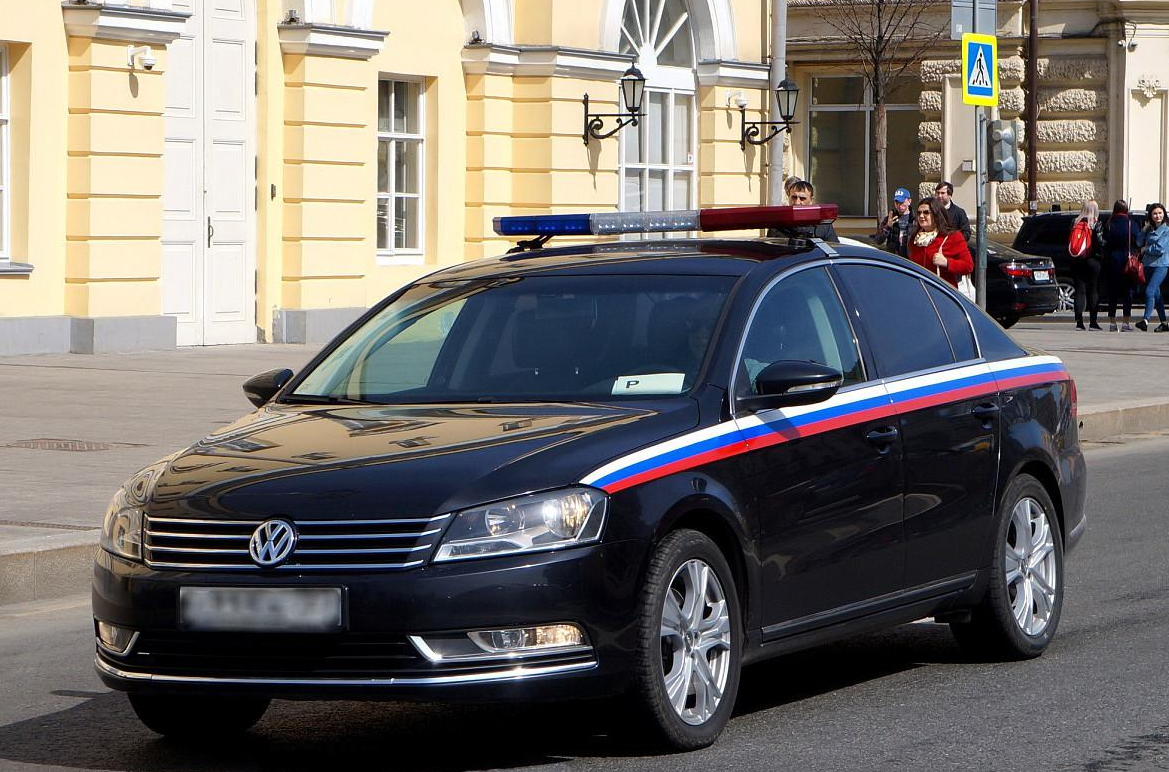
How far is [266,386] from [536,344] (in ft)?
3.28

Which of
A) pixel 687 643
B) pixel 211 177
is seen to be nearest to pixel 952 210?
pixel 211 177

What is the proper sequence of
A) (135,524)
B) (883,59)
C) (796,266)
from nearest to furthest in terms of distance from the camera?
(135,524), (796,266), (883,59)

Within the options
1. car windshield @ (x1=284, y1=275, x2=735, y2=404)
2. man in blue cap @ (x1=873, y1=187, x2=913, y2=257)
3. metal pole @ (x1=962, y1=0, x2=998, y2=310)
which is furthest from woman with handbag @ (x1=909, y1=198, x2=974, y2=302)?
car windshield @ (x1=284, y1=275, x2=735, y2=404)

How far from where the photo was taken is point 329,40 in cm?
2314

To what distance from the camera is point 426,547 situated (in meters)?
5.42

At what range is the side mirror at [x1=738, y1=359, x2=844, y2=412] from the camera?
20.6 ft

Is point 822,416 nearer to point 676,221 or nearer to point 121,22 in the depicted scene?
point 676,221

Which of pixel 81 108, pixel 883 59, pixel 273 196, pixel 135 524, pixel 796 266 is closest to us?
pixel 135 524

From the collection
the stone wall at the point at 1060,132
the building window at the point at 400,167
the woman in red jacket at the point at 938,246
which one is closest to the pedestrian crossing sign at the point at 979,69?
the woman in red jacket at the point at 938,246

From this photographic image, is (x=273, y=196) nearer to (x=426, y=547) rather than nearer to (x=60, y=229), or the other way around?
(x=60, y=229)

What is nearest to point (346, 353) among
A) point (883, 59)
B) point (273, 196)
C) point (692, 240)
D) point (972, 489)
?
point (692, 240)

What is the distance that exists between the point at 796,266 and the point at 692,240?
54 centimetres

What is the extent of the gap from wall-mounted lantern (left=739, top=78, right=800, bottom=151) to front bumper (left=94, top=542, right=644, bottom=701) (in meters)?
24.2

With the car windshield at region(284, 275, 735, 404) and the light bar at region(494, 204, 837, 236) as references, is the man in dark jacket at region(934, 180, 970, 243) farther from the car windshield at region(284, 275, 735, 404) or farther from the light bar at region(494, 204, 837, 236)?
the car windshield at region(284, 275, 735, 404)
